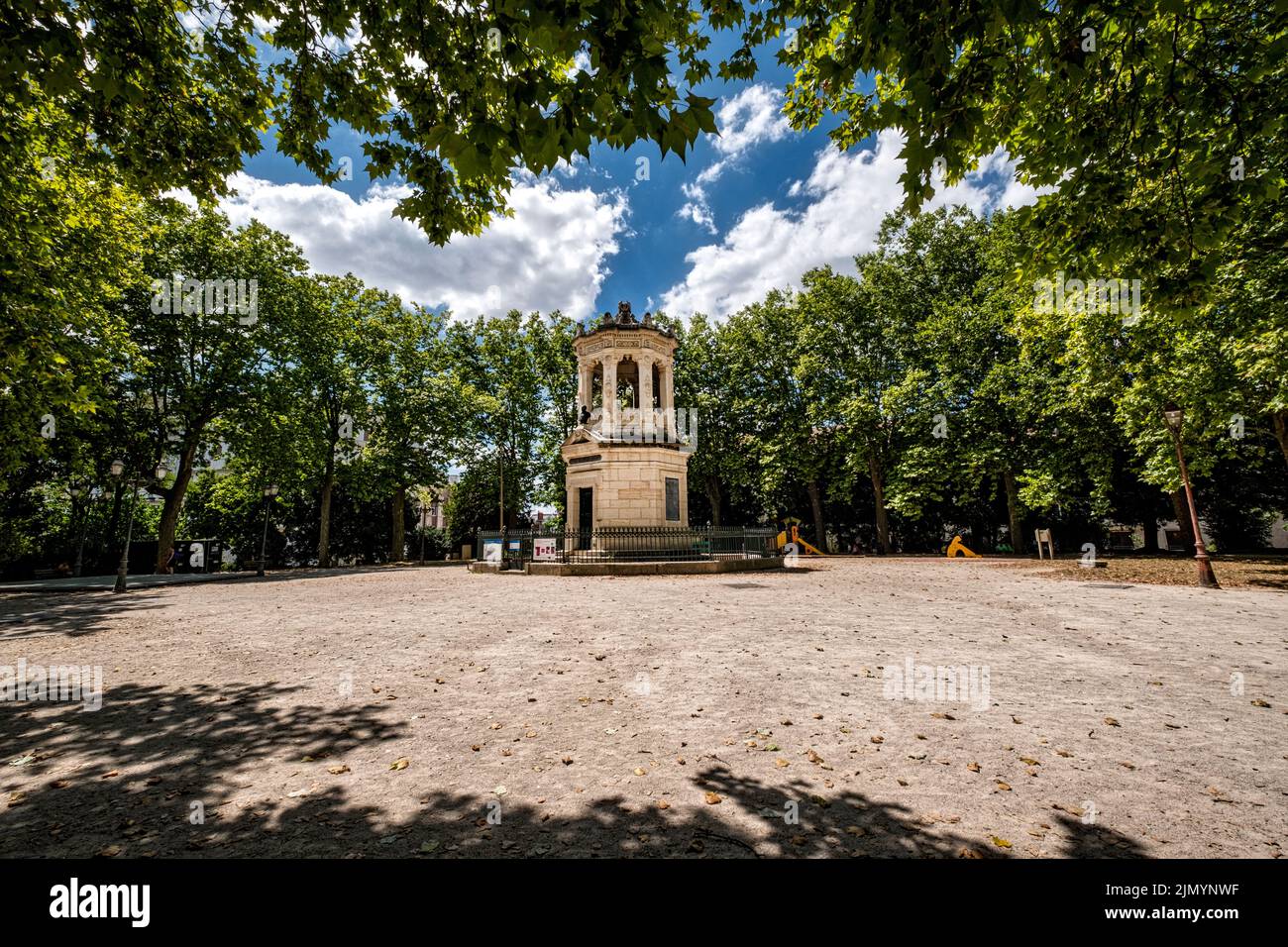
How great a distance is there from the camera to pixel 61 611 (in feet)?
39.1

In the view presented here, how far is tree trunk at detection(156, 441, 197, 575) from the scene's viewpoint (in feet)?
80.7

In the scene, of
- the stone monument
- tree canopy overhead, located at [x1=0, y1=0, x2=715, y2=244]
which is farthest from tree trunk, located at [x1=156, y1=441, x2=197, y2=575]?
tree canopy overhead, located at [x1=0, y1=0, x2=715, y2=244]

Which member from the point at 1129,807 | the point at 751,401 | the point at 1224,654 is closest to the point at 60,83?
the point at 1129,807

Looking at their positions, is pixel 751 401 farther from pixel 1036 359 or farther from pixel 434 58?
pixel 434 58

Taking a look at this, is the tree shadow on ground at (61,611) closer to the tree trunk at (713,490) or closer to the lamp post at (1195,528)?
the lamp post at (1195,528)

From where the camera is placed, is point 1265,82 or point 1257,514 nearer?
point 1265,82

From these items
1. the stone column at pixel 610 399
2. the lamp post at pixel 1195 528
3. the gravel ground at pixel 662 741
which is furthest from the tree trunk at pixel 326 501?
the lamp post at pixel 1195 528

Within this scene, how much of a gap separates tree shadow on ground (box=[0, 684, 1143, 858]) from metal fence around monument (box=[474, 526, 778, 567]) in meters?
14.5

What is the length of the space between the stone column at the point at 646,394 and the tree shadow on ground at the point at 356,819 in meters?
16.9

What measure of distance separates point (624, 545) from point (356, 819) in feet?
52.4

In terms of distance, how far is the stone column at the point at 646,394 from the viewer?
20359 millimetres

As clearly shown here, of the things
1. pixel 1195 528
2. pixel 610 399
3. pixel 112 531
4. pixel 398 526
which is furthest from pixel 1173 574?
pixel 112 531

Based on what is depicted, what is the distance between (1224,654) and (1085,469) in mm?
23585
